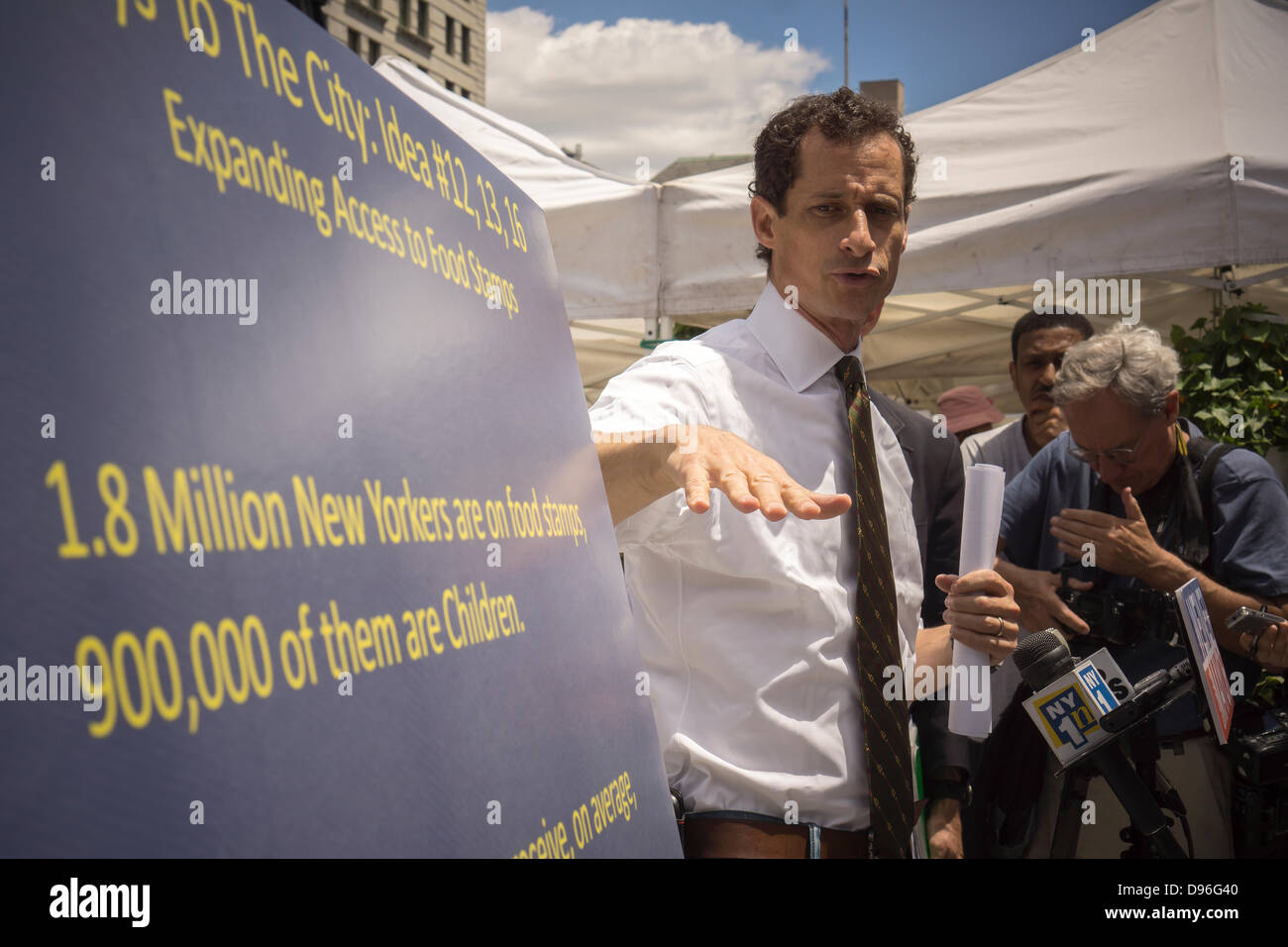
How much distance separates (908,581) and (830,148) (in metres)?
0.84

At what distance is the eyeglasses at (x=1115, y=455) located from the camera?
2.62m

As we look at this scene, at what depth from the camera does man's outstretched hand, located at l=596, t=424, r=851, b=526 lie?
1.07m

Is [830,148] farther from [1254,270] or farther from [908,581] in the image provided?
[1254,270]

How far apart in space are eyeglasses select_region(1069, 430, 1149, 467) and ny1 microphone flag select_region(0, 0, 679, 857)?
2108 millimetres

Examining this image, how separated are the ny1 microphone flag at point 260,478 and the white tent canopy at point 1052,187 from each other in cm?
349

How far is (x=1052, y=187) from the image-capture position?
3.96 metres

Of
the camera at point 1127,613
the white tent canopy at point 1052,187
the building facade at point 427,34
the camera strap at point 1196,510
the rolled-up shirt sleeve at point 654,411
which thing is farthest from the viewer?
the building facade at point 427,34

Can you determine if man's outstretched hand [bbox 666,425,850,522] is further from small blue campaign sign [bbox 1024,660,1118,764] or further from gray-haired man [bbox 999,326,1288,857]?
gray-haired man [bbox 999,326,1288,857]

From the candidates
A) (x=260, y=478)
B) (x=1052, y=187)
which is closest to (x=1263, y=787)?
(x=1052, y=187)

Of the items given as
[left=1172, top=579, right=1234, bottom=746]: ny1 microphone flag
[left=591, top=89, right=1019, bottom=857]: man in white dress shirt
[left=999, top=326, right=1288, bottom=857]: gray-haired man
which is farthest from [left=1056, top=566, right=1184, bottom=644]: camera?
[left=591, top=89, right=1019, bottom=857]: man in white dress shirt

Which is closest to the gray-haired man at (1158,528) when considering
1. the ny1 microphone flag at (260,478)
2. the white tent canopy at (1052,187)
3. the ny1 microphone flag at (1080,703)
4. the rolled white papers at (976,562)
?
the ny1 microphone flag at (1080,703)

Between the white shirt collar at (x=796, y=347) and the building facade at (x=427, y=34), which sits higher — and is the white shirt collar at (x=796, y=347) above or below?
below

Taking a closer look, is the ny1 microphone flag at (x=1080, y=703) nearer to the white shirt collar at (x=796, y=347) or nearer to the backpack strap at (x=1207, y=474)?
the backpack strap at (x=1207, y=474)
